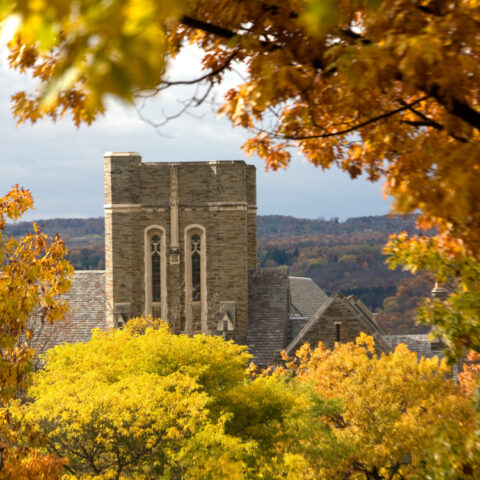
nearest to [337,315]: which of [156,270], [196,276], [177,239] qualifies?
[196,276]

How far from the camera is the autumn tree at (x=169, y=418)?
12.7m

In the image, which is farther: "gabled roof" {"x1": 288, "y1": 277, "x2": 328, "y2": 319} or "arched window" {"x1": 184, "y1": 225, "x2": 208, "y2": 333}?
"gabled roof" {"x1": 288, "y1": 277, "x2": 328, "y2": 319}

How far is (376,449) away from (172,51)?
1337 cm

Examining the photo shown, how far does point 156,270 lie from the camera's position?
33562mm

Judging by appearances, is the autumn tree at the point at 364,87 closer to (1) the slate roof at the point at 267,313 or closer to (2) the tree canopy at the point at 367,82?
(2) the tree canopy at the point at 367,82

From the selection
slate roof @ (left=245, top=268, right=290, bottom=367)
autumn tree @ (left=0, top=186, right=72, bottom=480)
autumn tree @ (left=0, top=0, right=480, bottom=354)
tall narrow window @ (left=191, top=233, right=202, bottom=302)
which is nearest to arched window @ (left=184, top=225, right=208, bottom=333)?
tall narrow window @ (left=191, top=233, right=202, bottom=302)

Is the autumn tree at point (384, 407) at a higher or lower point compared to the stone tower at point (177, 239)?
lower

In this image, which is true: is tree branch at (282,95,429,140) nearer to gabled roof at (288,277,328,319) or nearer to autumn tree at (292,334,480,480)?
autumn tree at (292,334,480,480)

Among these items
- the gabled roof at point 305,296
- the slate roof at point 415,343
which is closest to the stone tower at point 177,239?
the slate roof at point 415,343

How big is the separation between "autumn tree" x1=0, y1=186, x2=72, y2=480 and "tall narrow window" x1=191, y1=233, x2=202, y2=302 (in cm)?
2157

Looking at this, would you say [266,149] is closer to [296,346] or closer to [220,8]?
[220,8]

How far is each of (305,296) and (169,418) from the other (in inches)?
1341

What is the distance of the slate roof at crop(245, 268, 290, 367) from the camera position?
1244 inches

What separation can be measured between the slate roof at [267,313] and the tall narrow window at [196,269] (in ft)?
8.53
